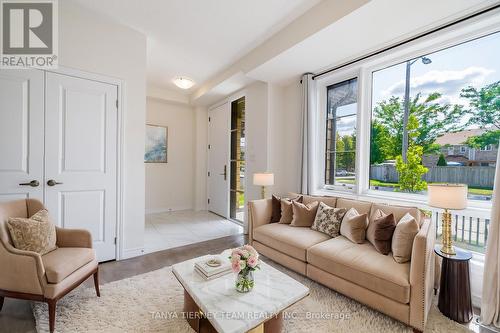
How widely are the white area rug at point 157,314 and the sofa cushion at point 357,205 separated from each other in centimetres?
99

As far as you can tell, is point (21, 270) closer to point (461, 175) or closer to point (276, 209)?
point (276, 209)

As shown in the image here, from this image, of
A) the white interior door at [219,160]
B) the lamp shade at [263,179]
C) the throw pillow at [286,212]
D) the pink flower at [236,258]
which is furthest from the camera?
the white interior door at [219,160]

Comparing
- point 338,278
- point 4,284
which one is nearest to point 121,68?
point 4,284

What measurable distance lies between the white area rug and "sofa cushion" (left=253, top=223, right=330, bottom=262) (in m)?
0.41

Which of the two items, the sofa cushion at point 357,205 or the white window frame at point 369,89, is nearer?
the white window frame at point 369,89

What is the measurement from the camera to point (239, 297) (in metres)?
1.51

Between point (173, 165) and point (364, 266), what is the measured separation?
4.86 metres

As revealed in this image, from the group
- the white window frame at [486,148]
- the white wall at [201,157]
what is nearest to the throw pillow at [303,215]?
the white window frame at [486,148]

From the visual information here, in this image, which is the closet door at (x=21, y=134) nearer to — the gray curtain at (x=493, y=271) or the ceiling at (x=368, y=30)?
the ceiling at (x=368, y=30)

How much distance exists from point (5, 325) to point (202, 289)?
5.04 feet

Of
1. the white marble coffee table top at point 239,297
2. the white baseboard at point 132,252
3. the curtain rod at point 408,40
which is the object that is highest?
the curtain rod at point 408,40

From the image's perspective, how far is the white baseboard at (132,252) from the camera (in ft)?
9.70

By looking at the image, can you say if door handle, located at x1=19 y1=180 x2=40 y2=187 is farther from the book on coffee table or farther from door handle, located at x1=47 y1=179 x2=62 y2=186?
the book on coffee table

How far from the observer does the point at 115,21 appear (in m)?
2.85
